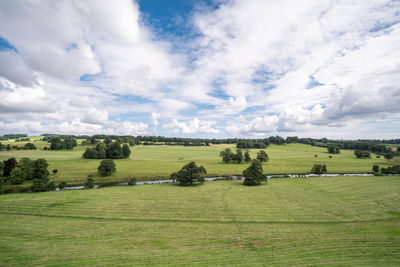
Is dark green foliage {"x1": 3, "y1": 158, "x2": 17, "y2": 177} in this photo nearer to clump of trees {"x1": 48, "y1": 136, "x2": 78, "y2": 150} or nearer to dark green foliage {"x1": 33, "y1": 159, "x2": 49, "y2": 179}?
dark green foliage {"x1": 33, "y1": 159, "x2": 49, "y2": 179}

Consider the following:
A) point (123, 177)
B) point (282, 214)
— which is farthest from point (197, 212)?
point (123, 177)

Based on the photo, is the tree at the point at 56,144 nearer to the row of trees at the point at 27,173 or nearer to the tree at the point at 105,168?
the row of trees at the point at 27,173

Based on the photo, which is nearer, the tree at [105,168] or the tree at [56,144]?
the tree at [105,168]

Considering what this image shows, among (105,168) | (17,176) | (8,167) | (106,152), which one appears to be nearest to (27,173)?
(17,176)

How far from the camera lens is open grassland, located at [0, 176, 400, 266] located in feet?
56.8

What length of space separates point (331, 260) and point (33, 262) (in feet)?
98.2

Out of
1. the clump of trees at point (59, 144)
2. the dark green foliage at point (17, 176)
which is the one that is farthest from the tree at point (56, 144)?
the dark green foliage at point (17, 176)

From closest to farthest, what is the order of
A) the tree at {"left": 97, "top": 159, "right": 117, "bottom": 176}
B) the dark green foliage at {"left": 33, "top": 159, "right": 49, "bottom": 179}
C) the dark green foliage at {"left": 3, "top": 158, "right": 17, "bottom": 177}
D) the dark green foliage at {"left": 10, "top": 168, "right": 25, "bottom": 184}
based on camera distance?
the dark green foliage at {"left": 10, "top": 168, "right": 25, "bottom": 184}, the dark green foliage at {"left": 3, "top": 158, "right": 17, "bottom": 177}, the dark green foliage at {"left": 33, "top": 159, "right": 49, "bottom": 179}, the tree at {"left": 97, "top": 159, "right": 117, "bottom": 176}

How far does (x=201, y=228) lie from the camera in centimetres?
2375

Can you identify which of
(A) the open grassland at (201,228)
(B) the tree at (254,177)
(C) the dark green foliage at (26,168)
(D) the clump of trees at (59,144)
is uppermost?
(D) the clump of trees at (59,144)

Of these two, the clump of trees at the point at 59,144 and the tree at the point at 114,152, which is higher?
the clump of trees at the point at 59,144

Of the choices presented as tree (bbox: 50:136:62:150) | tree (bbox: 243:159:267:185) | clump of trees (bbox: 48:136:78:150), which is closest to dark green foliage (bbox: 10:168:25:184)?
tree (bbox: 243:159:267:185)

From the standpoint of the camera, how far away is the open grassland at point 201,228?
682 inches

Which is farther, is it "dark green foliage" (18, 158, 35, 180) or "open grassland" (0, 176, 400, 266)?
"dark green foliage" (18, 158, 35, 180)
